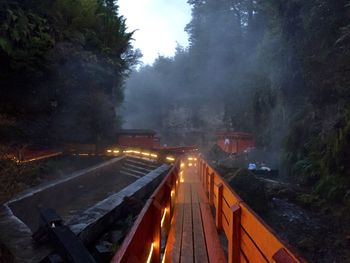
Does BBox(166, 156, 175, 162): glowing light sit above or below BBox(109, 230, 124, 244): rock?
above

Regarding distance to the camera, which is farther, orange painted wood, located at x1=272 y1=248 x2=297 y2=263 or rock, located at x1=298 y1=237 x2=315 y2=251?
rock, located at x1=298 y1=237 x2=315 y2=251

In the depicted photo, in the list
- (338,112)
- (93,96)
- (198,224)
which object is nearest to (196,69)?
(93,96)

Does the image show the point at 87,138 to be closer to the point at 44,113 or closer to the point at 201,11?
the point at 44,113

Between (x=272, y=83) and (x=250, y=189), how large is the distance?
14.7 meters

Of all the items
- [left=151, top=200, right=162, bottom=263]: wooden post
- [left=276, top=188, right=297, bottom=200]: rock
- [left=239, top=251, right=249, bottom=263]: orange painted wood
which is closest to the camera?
[left=239, top=251, right=249, bottom=263]: orange painted wood

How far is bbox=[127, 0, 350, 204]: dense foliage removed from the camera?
14.7m

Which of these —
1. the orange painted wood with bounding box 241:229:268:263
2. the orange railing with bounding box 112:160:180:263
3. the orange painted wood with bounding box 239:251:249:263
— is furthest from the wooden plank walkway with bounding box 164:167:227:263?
the orange painted wood with bounding box 241:229:268:263

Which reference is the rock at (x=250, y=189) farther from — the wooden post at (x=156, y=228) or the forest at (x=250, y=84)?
the wooden post at (x=156, y=228)

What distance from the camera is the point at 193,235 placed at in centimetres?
612

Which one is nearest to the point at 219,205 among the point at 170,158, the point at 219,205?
the point at 219,205

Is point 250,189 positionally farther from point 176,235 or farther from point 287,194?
point 176,235

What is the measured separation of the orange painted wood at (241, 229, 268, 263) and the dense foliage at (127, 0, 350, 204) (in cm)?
1041

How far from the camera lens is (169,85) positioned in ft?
181

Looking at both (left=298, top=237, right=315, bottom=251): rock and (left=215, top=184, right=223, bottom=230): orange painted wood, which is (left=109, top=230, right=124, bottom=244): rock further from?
(left=298, top=237, right=315, bottom=251): rock
